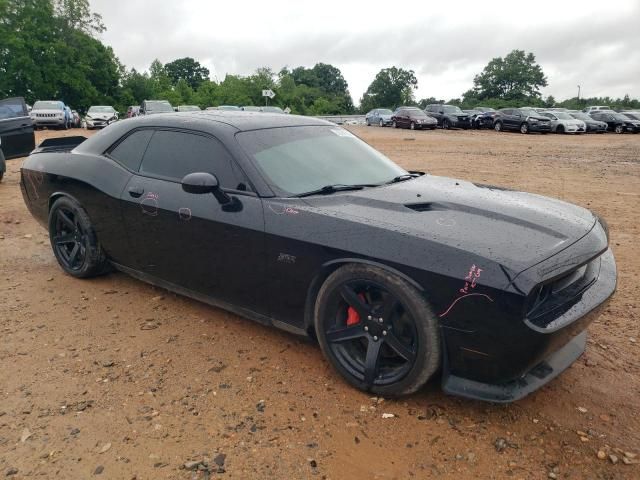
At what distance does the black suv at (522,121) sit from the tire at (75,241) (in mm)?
26744

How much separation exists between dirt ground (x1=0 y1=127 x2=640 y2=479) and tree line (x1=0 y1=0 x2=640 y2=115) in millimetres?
47401

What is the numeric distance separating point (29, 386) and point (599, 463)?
2920 millimetres

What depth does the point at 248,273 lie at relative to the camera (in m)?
3.10

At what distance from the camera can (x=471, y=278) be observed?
2268 millimetres

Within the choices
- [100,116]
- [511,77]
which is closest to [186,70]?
[511,77]

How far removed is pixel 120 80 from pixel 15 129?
47.0 meters

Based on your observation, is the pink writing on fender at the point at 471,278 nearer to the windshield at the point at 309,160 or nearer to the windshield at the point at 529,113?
the windshield at the point at 309,160

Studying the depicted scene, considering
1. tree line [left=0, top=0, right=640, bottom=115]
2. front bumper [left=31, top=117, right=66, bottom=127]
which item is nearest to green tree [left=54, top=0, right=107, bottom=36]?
tree line [left=0, top=0, right=640, bottom=115]

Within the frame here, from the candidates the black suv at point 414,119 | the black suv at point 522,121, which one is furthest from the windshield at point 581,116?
the black suv at point 414,119

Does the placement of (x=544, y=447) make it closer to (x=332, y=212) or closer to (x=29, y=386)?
(x=332, y=212)

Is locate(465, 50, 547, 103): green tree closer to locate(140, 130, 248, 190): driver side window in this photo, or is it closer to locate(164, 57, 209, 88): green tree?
locate(164, 57, 209, 88): green tree

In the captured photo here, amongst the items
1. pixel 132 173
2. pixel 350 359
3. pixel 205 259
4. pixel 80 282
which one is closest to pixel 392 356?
pixel 350 359

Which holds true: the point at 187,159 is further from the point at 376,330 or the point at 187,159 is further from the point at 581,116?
the point at 581,116

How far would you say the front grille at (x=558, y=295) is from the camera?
228 cm
